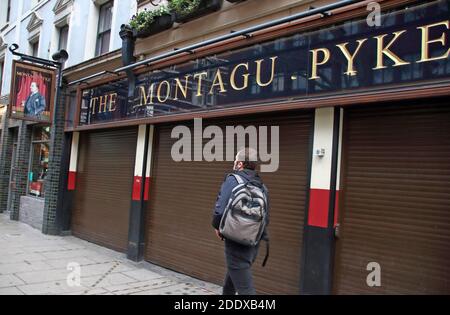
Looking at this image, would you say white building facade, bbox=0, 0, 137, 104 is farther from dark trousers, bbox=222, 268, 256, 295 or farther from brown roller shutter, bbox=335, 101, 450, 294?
dark trousers, bbox=222, 268, 256, 295

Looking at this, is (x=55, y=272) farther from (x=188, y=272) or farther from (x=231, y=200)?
(x=231, y=200)

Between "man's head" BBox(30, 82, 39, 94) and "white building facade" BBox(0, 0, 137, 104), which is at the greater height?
"white building facade" BBox(0, 0, 137, 104)

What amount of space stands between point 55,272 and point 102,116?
12.3 feet

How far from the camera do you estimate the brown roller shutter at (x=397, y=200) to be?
14.4ft

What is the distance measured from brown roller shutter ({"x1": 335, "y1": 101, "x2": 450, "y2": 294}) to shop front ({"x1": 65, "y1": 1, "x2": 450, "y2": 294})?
0.5 inches

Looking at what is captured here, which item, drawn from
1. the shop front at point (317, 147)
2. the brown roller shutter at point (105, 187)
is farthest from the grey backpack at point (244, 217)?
the brown roller shutter at point (105, 187)

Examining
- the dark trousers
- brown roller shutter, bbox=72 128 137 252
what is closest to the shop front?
brown roller shutter, bbox=72 128 137 252

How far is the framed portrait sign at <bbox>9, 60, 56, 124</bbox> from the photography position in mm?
10055

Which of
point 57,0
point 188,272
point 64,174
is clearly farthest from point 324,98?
point 57,0

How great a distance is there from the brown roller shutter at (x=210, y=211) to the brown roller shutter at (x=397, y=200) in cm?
67

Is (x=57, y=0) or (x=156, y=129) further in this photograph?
(x=57, y=0)

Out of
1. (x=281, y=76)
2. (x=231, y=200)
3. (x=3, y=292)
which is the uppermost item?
(x=281, y=76)
